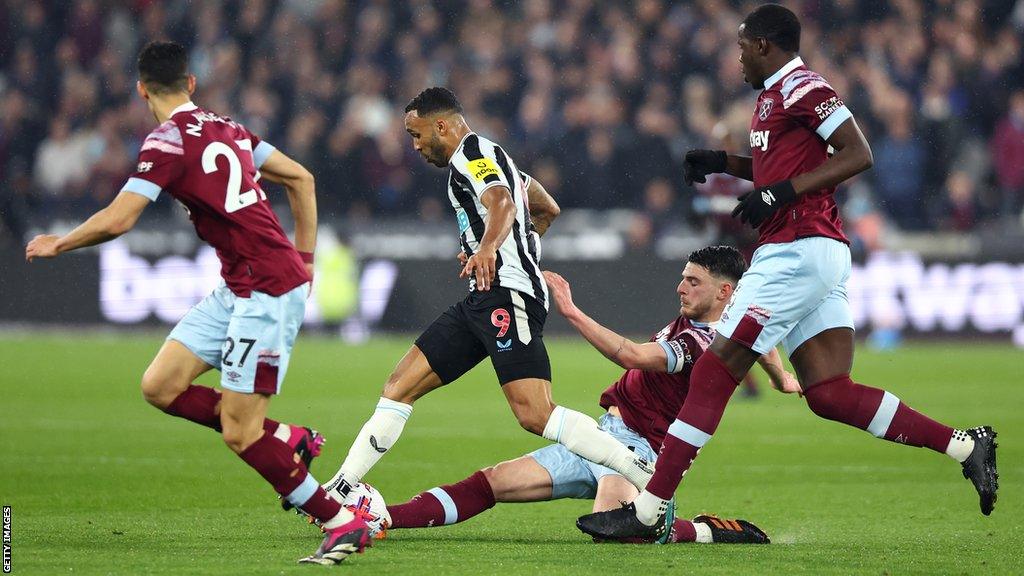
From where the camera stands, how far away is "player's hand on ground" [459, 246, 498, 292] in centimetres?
597

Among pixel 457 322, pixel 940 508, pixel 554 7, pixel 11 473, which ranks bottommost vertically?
pixel 11 473

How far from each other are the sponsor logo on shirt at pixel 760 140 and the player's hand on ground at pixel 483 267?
1.24m

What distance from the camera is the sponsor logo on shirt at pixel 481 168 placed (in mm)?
6297

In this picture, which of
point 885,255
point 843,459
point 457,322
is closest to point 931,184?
point 885,255

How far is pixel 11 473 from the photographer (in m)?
8.28

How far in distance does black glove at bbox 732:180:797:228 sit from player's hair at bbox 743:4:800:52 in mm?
681

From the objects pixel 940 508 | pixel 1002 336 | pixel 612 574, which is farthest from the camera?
pixel 1002 336

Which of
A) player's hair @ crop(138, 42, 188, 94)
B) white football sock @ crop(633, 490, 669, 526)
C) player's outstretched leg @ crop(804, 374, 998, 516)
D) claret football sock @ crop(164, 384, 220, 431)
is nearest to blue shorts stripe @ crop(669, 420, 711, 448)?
white football sock @ crop(633, 490, 669, 526)

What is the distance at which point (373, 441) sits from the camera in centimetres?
639

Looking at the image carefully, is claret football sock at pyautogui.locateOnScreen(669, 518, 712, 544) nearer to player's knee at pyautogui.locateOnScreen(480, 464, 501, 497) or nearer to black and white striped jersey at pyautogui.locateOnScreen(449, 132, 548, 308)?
player's knee at pyautogui.locateOnScreen(480, 464, 501, 497)

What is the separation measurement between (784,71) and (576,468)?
1.97 meters

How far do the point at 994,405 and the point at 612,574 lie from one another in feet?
25.0

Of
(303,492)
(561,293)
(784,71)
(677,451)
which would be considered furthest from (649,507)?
(784,71)

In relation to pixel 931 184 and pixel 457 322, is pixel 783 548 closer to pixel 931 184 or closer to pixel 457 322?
pixel 457 322
